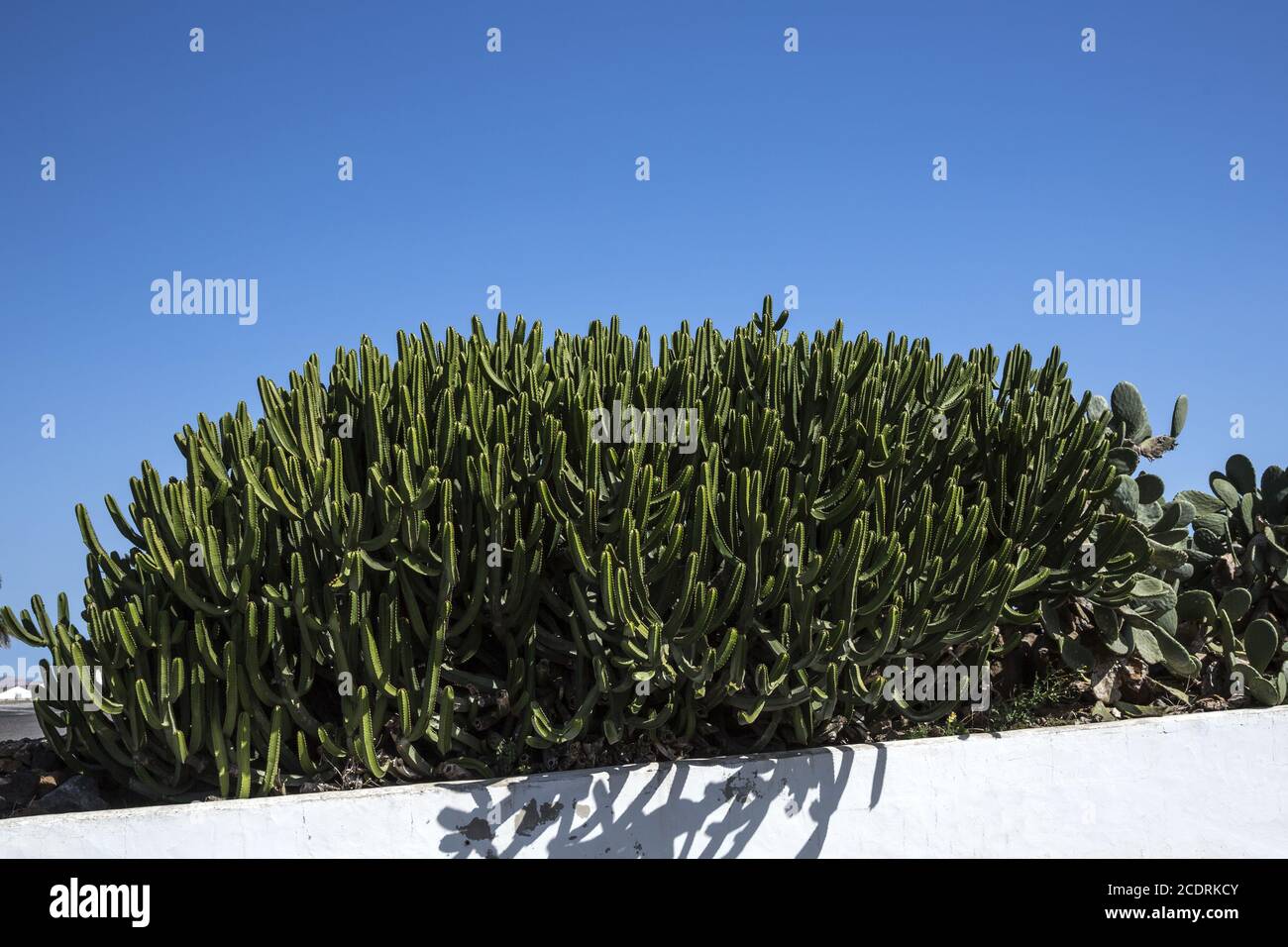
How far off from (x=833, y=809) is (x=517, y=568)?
2581 millimetres

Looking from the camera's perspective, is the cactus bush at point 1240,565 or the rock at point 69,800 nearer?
the rock at point 69,800

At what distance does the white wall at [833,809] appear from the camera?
6.16 m

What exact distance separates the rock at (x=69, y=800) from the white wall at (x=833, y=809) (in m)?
0.69

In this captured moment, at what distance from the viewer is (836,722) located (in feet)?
24.1

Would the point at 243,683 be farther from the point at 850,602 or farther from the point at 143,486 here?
the point at 850,602

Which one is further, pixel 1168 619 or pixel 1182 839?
pixel 1168 619

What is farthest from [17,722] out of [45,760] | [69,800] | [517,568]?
[517,568]

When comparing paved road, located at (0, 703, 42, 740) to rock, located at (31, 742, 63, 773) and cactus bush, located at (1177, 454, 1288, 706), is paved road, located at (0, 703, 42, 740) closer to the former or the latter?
rock, located at (31, 742, 63, 773)

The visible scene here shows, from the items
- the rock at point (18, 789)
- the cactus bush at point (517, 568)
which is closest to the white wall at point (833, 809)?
the cactus bush at point (517, 568)

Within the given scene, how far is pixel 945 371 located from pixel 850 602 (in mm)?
2131

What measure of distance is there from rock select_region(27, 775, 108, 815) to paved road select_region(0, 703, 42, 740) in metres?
6.11

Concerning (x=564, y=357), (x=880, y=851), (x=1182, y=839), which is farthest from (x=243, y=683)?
(x=1182, y=839)

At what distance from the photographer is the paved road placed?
46.3 feet

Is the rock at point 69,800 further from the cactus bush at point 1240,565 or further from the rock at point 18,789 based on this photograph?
the cactus bush at point 1240,565
